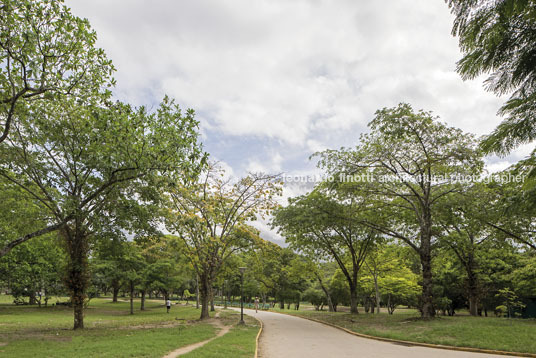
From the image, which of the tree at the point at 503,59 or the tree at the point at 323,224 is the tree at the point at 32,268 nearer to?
the tree at the point at 323,224

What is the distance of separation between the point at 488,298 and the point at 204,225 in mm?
31642

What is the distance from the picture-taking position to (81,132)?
41.3 ft

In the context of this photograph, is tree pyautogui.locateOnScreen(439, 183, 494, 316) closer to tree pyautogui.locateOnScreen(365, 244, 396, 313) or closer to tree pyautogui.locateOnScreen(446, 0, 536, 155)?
tree pyautogui.locateOnScreen(365, 244, 396, 313)

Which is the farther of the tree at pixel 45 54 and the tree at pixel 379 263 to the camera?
the tree at pixel 379 263

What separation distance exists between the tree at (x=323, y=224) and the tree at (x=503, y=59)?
1453cm

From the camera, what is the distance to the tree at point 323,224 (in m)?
18.7

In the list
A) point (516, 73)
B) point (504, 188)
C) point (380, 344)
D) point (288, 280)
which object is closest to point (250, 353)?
point (380, 344)

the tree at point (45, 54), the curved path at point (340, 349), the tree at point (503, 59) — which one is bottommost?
the curved path at point (340, 349)

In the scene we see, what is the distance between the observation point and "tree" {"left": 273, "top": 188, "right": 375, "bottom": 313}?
18734 millimetres

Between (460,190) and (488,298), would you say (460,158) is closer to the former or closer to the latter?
(460,190)

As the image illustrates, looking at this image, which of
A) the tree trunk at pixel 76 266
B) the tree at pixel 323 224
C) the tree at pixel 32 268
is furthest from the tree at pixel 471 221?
the tree at pixel 32 268

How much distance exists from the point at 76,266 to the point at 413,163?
61.8 feet

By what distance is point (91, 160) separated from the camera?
12.3 m

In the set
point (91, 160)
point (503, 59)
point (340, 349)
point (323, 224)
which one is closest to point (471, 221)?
point (323, 224)
